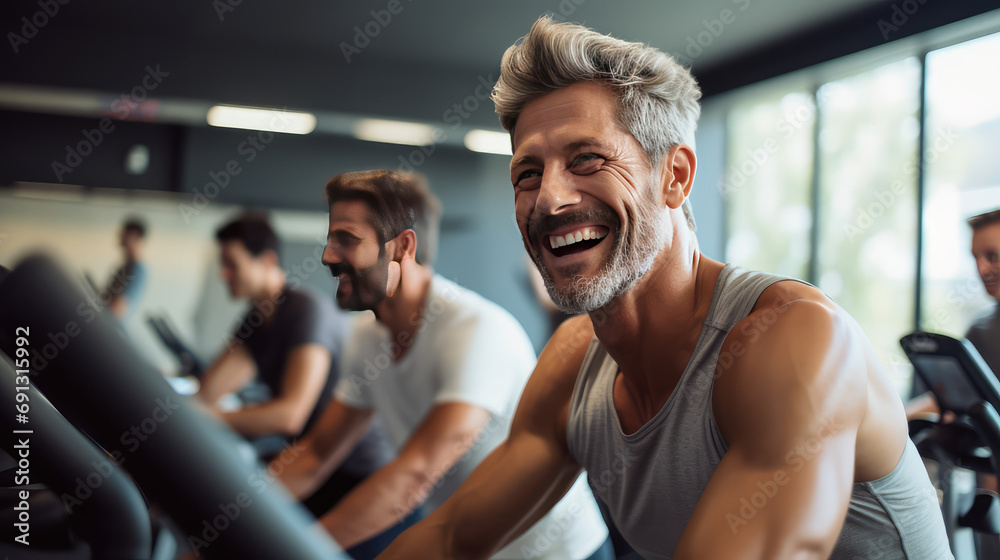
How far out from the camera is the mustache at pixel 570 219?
90cm

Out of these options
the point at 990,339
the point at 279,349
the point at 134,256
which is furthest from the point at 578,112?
the point at 134,256

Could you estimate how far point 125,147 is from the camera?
5316mm

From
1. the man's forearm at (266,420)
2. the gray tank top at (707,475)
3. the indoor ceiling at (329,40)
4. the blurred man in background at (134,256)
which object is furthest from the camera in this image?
the blurred man in background at (134,256)

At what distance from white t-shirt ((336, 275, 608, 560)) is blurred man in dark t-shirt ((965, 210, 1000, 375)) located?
4.04ft

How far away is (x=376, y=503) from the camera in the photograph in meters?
1.21

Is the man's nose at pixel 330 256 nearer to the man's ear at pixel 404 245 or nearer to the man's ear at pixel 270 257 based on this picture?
the man's ear at pixel 404 245

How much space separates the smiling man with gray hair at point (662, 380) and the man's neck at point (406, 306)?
18 centimetres

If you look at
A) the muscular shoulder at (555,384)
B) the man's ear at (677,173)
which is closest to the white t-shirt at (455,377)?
the muscular shoulder at (555,384)

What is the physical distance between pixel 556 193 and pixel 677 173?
0.23 metres

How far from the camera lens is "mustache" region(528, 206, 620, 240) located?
90cm

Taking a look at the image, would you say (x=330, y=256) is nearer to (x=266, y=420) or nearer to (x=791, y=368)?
(x=791, y=368)

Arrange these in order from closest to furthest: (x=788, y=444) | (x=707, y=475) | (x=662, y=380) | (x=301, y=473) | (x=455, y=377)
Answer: (x=788, y=444), (x=707, y=475), (x=662, y=380), (x=455, y=377), (x=301, y=473)

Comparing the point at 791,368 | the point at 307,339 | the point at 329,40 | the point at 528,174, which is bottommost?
the point at 307,339

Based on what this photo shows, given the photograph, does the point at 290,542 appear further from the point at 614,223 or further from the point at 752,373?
the point at 614,223
